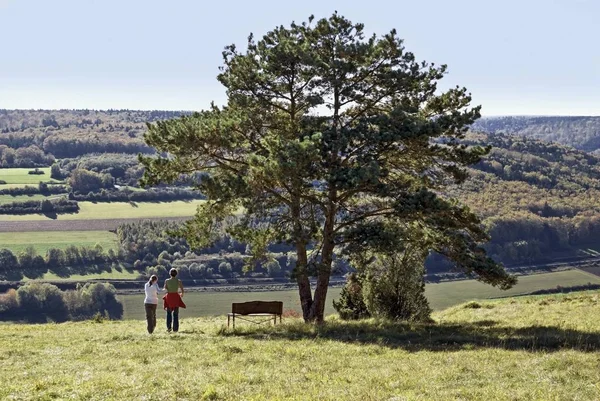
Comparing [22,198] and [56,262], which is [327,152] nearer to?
[56,262]

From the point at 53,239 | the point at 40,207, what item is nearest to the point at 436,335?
the point at 53,239

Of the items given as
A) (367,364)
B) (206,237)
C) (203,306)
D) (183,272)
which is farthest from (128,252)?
(367,364)

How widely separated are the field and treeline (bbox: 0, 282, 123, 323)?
415 centimetres

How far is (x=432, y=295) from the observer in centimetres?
11050

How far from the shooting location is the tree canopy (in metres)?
20.8

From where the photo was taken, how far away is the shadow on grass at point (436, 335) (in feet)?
49.4

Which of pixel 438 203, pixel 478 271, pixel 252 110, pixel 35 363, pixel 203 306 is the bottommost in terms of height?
pixel 203 306

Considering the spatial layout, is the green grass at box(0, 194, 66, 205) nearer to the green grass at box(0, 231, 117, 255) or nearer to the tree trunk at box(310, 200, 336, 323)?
the green grass at box(0, 231, 117, 255)

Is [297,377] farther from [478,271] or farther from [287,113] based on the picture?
[287,113]

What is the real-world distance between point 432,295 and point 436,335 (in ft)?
316

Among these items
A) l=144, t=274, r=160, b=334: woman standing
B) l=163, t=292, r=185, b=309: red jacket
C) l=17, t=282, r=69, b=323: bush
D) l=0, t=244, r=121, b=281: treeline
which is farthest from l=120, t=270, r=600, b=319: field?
l=144, t=274, r=160, b=334: woman standing

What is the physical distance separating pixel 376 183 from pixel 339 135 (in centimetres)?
226

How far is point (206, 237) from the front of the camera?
78.9 feet

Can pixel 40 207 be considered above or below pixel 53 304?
above
